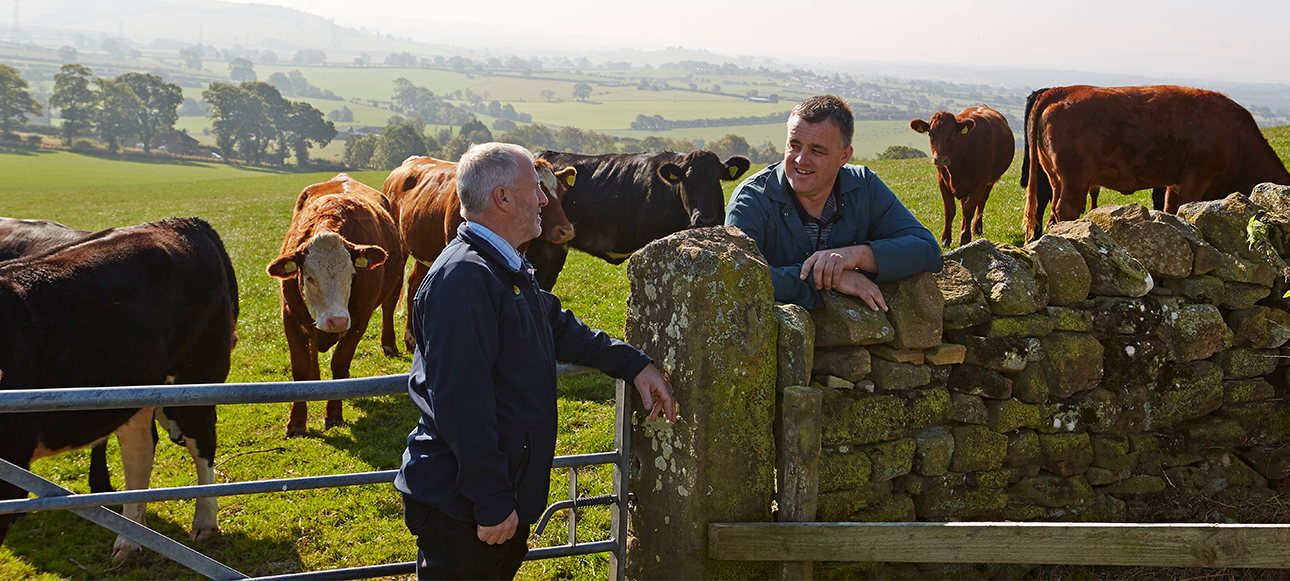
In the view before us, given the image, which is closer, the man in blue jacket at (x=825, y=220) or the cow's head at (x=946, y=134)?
the man in blue jacket at (x=825, y=220)

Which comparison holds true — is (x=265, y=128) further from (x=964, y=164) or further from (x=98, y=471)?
(x=98, y=471)

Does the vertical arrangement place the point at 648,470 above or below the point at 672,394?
below

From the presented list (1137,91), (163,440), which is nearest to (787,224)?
(163,440)

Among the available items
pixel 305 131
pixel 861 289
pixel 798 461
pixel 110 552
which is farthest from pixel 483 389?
pixel 305 131

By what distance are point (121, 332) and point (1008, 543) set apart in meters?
5.19

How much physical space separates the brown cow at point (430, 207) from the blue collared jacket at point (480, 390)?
6.16 metres

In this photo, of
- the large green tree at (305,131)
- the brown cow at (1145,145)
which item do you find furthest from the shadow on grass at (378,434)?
the large green tree at (305,131)

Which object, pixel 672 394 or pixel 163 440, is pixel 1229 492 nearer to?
pixel 672 394

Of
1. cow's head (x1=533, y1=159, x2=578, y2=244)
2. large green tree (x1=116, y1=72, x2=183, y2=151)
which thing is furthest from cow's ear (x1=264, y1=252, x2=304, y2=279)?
large green tree (x1=116, y1=72, x2=183, y2=151)

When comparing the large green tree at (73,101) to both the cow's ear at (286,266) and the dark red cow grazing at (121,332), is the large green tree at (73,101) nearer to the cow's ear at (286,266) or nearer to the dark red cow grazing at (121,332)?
the cow's ear at (286,266)

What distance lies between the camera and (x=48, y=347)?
14.4 ft

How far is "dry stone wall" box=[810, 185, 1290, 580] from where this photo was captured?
369 centimetres

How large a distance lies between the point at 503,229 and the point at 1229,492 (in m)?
4.67

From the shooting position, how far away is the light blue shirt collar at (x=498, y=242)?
2.62 metres
